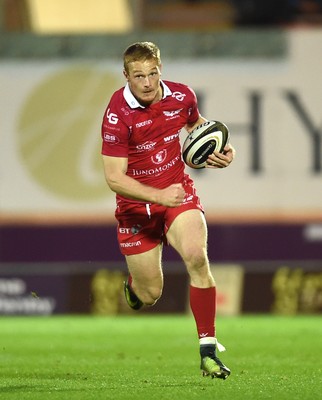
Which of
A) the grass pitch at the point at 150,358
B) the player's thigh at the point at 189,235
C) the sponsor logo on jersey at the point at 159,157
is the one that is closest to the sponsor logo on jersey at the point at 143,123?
the sponsor logo on jersey at the point at 159,157

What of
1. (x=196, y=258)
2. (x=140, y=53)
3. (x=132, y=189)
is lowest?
(x=196, y=258)

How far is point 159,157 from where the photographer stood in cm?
771

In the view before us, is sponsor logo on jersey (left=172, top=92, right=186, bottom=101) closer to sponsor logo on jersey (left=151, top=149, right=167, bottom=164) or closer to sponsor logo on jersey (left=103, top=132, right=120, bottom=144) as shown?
sponsor logo on jersey (left=151, top=149, right=167, bottom=164)

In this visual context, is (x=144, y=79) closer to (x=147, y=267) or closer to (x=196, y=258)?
(x=196, y=258)

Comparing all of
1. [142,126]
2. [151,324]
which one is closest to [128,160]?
[142,126]

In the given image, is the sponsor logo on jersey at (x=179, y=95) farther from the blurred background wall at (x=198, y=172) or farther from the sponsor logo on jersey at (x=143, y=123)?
the blurred background wall at (x=198, y=172)

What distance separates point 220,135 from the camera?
756 centimetres

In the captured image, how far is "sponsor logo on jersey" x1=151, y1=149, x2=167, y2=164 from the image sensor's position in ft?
25.3

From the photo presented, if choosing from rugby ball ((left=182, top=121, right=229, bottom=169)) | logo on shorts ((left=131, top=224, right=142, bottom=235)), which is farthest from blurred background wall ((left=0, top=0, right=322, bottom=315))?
rugby ball ((left=182, top=121, right=229, bottom=169))

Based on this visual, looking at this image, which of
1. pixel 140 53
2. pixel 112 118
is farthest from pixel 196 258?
pixel 140 53

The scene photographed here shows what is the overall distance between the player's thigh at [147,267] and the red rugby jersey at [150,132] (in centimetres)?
51

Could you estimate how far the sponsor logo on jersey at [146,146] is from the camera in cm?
765

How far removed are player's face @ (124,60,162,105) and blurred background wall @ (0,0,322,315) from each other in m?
6.29

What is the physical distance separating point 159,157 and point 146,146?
12 centimetres
